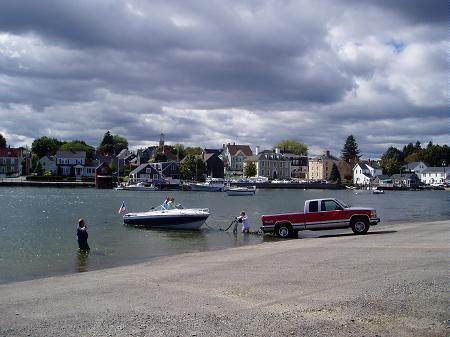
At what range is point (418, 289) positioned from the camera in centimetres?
1320

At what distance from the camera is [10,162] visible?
177375 millimetres

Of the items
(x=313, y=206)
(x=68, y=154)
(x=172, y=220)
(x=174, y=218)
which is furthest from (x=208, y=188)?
(x=313, y=206)

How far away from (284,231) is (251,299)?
764 inches

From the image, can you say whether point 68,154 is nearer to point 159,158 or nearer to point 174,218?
point 159,158

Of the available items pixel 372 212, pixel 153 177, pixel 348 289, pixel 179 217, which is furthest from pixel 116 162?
pixel 348 289

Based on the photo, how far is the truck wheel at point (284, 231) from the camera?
105ft

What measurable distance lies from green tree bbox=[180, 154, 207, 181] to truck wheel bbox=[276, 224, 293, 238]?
138399 mm

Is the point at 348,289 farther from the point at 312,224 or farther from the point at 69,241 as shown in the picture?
the point at 69,241

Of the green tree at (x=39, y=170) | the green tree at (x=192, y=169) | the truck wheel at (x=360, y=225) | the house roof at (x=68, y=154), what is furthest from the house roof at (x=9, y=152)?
the truck wheel at (x=360, y=225)

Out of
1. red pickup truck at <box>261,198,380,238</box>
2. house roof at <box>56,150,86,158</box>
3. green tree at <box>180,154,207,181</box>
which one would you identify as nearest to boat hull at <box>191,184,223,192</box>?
green tree at <box>180,154,207,181</box>

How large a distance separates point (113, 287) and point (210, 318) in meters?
5.46

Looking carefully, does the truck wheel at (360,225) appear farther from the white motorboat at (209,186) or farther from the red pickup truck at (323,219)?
the white motorboat at (209,186)

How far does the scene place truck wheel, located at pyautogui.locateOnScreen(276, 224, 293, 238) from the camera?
3216 cm

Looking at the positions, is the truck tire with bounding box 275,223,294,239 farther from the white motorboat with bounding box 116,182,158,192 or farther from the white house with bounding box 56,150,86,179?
the white house with bounding box 56,150,86,179
